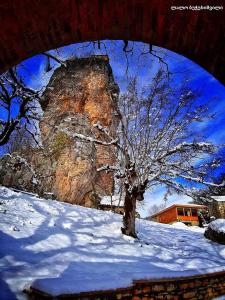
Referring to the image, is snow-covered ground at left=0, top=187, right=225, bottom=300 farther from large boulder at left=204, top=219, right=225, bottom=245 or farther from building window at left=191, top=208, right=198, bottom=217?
building window at left=191, top=208, right=198, bottom=217

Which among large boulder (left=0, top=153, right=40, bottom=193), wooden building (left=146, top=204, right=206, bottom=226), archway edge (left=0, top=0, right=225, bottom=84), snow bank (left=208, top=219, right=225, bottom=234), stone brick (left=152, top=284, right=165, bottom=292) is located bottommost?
stone brick (left=152, top=284, right=165, bottom=292)

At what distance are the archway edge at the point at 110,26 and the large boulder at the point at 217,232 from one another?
1325cm

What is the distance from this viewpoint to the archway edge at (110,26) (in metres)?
2.66

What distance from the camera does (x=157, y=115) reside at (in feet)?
41.2

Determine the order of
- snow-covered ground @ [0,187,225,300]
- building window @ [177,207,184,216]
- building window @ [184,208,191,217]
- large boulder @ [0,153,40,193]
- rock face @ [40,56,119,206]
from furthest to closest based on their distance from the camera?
building window @ [184,208,191,217] → building window @ [177,207,184,216] → rock face @ [40,56,119,206] → large boulder @ [0,153,40,193] → snow-covered ground @ [0,187,225,300]

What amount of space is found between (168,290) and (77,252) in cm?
288

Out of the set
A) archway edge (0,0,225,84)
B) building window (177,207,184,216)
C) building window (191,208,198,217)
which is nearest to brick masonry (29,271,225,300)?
archway edge (0,0,225,84)

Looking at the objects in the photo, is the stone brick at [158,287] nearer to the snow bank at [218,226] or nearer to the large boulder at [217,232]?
the large boulder at [217,232]

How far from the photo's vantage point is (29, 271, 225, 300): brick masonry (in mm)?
4494

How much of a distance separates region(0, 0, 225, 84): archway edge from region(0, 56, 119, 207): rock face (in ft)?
32.1

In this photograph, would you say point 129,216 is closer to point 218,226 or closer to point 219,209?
point 218,226

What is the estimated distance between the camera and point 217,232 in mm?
14914

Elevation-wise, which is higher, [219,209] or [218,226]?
[219,209]

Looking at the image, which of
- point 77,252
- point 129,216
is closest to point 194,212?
point 129,216
